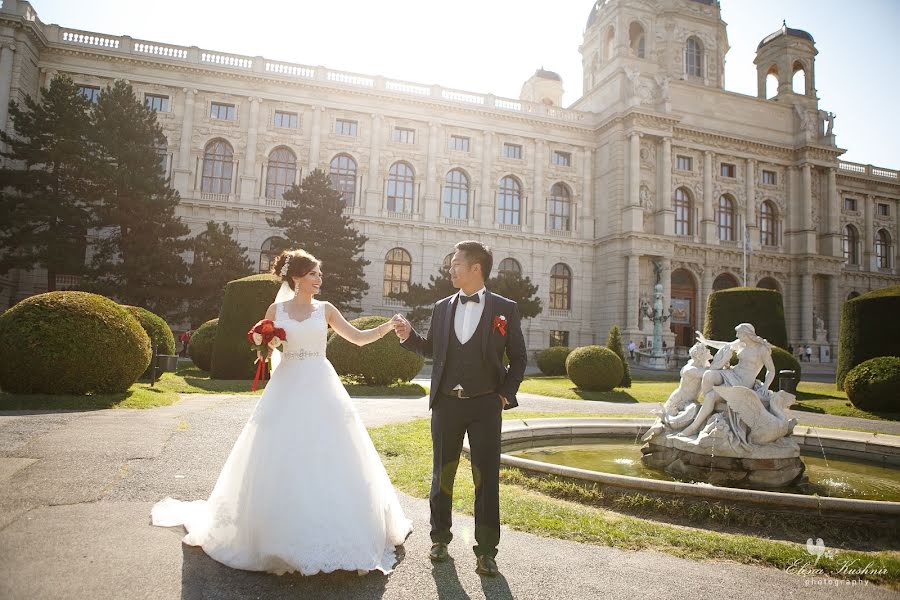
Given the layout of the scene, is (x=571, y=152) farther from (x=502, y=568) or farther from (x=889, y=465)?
(x=502, y=568)

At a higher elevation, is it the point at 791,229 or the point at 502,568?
the point at 791,229

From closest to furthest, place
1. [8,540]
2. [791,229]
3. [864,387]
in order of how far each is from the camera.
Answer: [8,540]
[864,387]
[791,229]

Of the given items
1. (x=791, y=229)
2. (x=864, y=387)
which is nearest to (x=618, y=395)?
(x=864, y=387)

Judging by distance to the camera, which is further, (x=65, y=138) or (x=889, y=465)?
(x=65, y=138)

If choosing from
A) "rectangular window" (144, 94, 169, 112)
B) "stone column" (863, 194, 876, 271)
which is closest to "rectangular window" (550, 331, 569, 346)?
"rectangular window" (144, 94, 169, 112)

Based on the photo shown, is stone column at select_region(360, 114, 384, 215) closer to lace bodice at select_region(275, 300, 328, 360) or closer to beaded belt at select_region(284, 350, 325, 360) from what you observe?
lace bodice at select_region(275, 300, 328, 360)

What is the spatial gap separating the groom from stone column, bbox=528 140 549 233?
3296 cm

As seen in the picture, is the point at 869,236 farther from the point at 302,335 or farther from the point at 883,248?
the point at 302,335

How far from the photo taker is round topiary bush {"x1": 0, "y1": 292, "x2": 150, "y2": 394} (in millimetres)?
8711

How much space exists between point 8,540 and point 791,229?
47841 millimetres

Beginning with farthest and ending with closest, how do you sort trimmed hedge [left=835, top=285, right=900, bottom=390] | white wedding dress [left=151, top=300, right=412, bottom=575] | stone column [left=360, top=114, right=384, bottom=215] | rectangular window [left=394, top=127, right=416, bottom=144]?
1. rectangular window [left=394, top=127, right=416, bottom=144]
2. stone column [left=360, top=114, right=384, bottom=215]
3. trimmed hedge [left=835, top=285, right=900, bottom=390]
4. white wedding dress [left=151, top=300, right=412, bottom=575]

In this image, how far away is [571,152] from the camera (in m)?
37.2

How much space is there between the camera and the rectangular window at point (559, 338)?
1383 inches

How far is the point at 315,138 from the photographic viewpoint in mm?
32125
